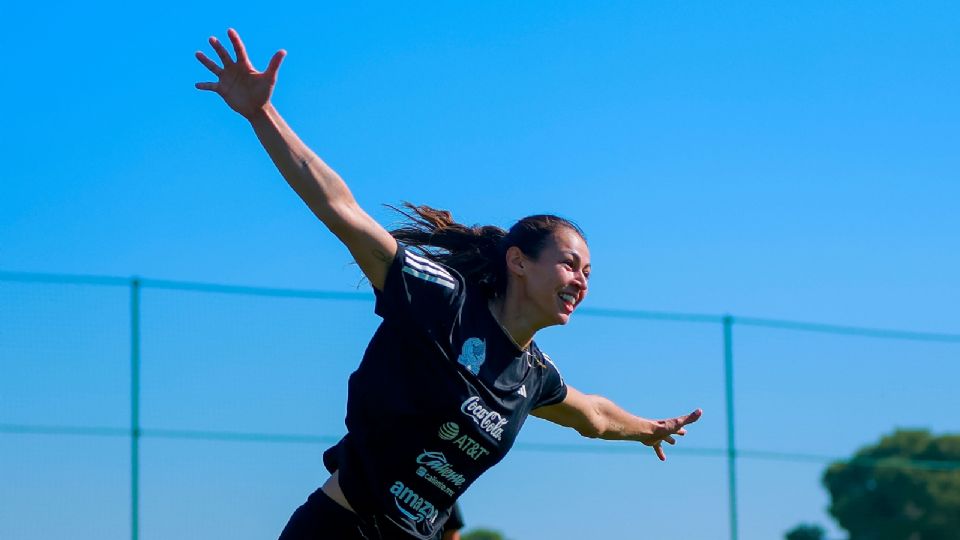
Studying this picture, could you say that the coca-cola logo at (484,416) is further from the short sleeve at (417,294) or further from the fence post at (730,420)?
the fence post at (730,420)

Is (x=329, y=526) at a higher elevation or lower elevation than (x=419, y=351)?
lower

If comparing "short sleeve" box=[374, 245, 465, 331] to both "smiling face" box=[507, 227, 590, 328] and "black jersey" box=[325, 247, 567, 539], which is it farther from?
"smiling face" box=[507, 227, 590, 328]

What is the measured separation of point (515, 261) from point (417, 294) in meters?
0.58

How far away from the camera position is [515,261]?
4383 mm

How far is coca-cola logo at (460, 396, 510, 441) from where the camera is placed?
403 centimetres

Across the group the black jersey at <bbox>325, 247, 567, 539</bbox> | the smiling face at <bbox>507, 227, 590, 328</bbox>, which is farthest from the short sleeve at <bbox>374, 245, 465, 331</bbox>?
the smiling face at <bbox>507, 227, 590, 328</bbox>

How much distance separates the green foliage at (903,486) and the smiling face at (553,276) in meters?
5.89

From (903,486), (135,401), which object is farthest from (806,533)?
(135,401)

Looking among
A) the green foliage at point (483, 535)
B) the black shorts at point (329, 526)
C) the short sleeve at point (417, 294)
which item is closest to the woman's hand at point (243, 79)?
the short sleeve at point (417, 294)

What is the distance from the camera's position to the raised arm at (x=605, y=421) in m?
4.87

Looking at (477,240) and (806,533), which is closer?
(477,240)

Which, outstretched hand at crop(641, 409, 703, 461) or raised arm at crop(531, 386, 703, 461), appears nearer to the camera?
raised arm at crop(531, 386, 703, 461)

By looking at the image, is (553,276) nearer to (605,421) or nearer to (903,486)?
(605,421)

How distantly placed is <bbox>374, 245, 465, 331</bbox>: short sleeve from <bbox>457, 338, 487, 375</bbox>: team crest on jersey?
0.10 meters
